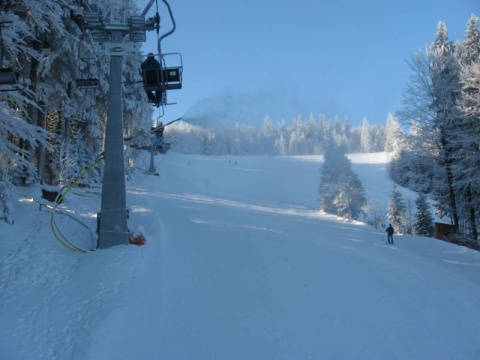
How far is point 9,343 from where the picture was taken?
502 centimetres

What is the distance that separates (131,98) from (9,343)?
18.9 m

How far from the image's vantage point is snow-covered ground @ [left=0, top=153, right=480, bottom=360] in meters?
5.74

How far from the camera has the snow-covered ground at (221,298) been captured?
5.74 meters

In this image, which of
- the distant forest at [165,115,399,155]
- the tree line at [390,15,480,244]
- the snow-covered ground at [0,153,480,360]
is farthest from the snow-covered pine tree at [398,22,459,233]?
the distant forest at [165,115,399,155]

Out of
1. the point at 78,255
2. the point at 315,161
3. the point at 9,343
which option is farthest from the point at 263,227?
the point at 315,161

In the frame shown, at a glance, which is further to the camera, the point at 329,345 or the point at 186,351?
the point at 329,345

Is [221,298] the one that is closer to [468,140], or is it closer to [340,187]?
[468,140]

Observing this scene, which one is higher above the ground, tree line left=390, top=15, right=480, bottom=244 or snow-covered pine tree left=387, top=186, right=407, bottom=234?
tree line left=390, top=15, right=480, bottom=244

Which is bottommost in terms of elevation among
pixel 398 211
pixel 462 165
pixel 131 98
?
pixel 398 211

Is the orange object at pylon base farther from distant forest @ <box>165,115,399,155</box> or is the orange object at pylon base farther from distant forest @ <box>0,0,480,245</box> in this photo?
distant forest @ <box>165,115,399,155</box>

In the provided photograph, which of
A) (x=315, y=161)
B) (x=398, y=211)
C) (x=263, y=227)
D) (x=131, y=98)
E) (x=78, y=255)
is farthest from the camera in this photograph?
(x=315, y=161)

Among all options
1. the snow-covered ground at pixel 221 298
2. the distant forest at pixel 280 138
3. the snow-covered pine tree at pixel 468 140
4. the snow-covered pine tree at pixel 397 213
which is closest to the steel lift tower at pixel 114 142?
the snow-covered ground at pixel 221 298

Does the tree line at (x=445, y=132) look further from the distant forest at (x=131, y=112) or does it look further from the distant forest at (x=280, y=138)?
the distant forest at (x=280, y=138)

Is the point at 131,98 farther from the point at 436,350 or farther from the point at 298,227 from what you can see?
the point at 436,350
